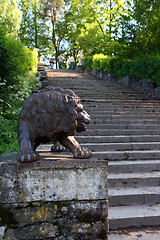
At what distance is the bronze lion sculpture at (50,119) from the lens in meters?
2.05

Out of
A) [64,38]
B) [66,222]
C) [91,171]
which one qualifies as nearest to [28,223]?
[66,222]

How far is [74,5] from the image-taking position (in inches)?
833

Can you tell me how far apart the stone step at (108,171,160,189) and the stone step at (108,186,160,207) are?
20cm

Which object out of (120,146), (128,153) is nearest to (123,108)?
(120,146)

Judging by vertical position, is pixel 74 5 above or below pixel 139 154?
above

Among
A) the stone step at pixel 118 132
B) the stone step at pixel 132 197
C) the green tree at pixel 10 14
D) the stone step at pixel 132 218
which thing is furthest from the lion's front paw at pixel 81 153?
the green tree at pixel 10 14

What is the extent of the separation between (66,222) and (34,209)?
0.31 meters

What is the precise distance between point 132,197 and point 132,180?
0.47 metres

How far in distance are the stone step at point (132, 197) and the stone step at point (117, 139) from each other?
6.46ft

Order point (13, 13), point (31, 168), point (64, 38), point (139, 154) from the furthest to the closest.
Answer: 1. point (64, 38)
2. point (13, 13)
3. point (139, 154)
4. point (31, 168)

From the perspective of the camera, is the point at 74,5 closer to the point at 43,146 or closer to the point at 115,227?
the point at 43,146

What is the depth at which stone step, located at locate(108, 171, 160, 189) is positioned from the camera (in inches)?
149

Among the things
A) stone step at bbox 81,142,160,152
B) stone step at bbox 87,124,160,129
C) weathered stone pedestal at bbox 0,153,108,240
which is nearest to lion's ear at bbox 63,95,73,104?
weathered stone pedestal at bbox 0,153,108,240

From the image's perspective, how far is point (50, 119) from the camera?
2.07 m
